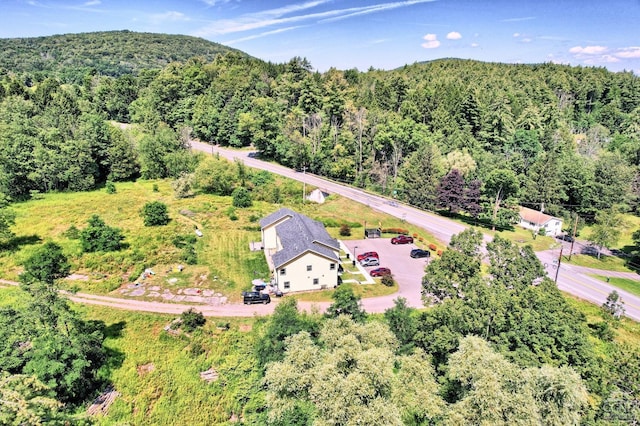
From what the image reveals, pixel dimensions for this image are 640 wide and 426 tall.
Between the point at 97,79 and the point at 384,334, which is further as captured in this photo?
the point at 97,79

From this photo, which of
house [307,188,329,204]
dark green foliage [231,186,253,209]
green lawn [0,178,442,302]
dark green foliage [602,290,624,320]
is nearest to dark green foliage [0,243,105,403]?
green lawn [0,178,442,302]

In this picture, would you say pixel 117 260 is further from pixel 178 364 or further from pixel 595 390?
pixel 595 390

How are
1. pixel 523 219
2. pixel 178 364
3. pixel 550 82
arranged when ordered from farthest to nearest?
1. pixel 550 82
2. pixel 523 219
3. pixel 178 364

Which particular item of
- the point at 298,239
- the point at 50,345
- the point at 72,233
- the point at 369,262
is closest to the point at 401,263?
the point at 369,262

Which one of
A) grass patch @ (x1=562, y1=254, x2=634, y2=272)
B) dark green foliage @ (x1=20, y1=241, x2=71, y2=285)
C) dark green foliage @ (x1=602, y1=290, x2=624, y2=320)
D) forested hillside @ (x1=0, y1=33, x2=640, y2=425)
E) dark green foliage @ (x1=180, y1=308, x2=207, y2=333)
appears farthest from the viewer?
grass patch @ (x1=562, y1=254, x2=634, y2=272)

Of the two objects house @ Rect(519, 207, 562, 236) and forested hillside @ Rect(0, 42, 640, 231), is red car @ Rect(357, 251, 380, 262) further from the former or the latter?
house @ Rect(519, 207, 562, 236)

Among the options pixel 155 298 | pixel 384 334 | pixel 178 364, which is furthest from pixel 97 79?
pixel 384 334

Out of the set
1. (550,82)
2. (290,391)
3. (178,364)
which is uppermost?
(550,82)
